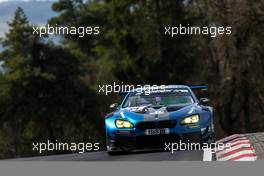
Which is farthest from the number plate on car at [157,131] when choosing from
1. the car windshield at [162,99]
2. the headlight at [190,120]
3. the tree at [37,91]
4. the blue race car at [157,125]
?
the tree at [37,91]

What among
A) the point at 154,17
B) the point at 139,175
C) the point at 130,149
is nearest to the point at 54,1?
the point at 154,17

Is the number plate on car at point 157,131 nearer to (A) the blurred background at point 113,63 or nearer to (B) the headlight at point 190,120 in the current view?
(B) the headlight at point 190,120

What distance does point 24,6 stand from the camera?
49.5 m

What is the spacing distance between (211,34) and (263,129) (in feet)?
30.7

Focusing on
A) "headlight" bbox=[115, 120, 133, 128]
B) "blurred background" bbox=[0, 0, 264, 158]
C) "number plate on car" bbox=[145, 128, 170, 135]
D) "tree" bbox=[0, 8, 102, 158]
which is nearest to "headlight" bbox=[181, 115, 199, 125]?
"number plate on car" bbox=[145, 128, 170, 135]

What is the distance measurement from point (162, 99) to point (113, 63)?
30.2 metres

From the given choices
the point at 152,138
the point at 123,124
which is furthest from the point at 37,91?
the point at 152,138

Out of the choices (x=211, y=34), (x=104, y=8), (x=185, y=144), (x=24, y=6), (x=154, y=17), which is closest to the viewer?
(x=185, y=144)

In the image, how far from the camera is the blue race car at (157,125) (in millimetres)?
12250

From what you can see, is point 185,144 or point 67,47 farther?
point 67,47

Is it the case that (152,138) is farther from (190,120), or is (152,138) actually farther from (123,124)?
(190,120)

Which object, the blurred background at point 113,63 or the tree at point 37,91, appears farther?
the tree at point 37,91

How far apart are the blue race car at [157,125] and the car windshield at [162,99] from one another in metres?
0.02

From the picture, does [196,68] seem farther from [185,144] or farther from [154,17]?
[185,144]
